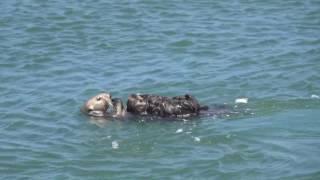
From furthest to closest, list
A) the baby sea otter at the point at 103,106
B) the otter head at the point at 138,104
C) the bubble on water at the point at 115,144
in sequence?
the baby sea otter at the point at 103,106, the otter head at the point at 138,104, the bubble on water at the point at 115,144

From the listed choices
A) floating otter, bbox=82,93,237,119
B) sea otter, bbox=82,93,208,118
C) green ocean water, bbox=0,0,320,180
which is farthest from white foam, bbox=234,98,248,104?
sea otter, bbox=82,93,208,118

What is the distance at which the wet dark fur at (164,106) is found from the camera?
12.5 meters

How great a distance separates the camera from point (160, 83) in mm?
14883

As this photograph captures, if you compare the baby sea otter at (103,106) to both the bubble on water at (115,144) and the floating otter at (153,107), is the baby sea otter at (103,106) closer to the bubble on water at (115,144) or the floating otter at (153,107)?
the floating otter at (153,107)

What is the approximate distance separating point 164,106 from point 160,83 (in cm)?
233

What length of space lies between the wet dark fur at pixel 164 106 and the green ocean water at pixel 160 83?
30 cm

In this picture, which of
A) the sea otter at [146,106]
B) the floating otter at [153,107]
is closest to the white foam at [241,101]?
the floating otter at [153,107]

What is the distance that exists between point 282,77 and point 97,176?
5.88 m

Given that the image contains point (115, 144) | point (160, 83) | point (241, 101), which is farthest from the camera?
point (160, 83)

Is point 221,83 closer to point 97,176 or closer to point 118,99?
point 118,99

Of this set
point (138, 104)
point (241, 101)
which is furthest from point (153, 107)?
point (241, 101)

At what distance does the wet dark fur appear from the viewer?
493 inches

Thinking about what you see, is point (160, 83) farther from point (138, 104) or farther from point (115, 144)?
point (115, 144)

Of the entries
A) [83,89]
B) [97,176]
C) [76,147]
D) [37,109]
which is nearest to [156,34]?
[83,89]
